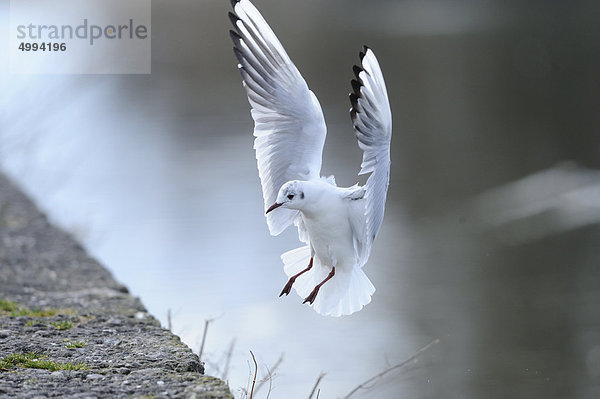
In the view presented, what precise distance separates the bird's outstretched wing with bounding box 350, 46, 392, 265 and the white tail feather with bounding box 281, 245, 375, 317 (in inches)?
15.9

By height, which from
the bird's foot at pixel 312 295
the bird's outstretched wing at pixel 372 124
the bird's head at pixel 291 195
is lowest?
the bird's foot at pixel 312 295

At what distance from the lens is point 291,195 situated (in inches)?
127

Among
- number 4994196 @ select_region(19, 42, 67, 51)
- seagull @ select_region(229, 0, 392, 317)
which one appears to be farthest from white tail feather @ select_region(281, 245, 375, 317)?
number 4994196 @ select_region(19, 42, 67, 51)

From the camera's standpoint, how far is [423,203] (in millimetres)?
6809

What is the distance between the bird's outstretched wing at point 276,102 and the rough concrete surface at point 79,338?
0.81 metres

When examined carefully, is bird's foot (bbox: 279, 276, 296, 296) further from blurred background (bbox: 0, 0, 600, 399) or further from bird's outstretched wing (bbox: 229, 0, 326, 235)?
blurred background (bbox: 0, 0, 600, 399)

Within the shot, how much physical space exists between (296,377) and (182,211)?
112 inches

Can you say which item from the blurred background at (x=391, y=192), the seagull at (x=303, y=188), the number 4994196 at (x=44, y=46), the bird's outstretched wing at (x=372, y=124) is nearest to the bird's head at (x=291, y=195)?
the seagull at (x=303, y=188)

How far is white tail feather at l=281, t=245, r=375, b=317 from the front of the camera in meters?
3.48

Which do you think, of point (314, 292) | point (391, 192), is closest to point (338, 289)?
point (314, 292)

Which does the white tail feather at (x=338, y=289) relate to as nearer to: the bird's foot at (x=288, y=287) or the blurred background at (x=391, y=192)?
the bird's foot at (x=288, y=287)

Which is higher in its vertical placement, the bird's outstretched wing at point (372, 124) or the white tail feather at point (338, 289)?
the bird's outstretched wing at point (372, 124)

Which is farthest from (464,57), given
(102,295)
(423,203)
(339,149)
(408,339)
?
(102,295)

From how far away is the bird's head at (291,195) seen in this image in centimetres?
322
